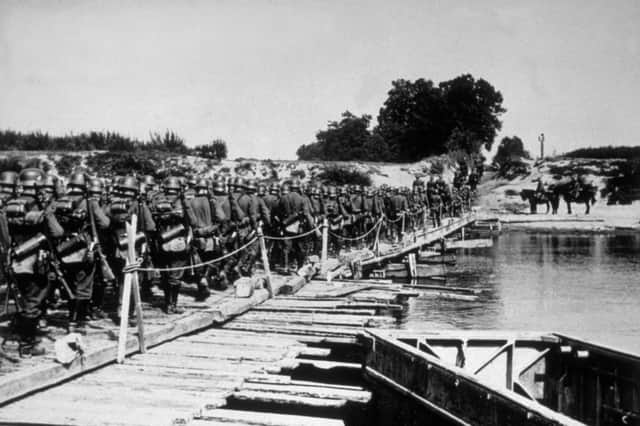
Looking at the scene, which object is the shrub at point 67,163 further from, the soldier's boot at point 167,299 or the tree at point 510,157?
the tree at point 510,157

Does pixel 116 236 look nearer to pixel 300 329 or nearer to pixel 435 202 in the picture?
pixel 300 329

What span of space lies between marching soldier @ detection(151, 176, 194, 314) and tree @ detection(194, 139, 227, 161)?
3815 centimetres

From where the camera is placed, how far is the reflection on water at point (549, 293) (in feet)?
47.3

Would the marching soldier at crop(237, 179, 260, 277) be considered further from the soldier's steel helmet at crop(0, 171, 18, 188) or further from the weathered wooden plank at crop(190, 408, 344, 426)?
the weathered wooden plank at crop(190, 408, 344, 426)

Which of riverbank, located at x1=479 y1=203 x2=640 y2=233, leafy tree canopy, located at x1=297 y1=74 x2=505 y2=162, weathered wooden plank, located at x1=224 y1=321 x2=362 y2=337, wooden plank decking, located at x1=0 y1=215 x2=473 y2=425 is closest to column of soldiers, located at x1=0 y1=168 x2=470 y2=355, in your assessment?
wooden plank decking, located at x1=0 y1=215 x2=473 y2=425

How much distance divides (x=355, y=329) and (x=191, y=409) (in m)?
4.03

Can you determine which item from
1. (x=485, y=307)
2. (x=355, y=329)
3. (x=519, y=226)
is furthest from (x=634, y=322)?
(x=519, y=226)

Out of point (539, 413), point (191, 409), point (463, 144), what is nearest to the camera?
point (539, 413)

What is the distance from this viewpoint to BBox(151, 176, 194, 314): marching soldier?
31.2 ft

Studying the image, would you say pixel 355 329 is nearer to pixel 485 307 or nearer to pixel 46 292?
pixel 46 292

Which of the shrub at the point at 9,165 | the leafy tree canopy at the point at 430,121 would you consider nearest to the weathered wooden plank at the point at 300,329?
the shrub at the point at 9,165

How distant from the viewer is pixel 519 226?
42.1 m

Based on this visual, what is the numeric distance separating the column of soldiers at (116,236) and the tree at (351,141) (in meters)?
50.7

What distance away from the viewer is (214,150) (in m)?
49.4
